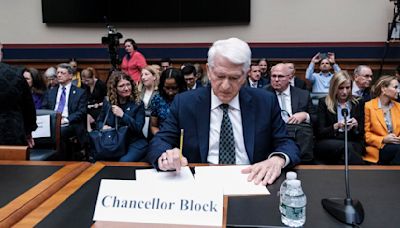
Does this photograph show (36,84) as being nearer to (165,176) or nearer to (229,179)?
(165,176)

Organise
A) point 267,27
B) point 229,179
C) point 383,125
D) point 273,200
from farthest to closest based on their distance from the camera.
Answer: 1. point 267,27
2. point 383,125
3. point 229,179
4. point 273,200

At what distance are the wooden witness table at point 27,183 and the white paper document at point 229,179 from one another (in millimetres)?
523

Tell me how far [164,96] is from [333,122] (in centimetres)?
142

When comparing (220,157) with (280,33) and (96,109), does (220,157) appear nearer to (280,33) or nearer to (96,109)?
(96,109)

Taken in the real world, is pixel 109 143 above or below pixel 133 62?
below

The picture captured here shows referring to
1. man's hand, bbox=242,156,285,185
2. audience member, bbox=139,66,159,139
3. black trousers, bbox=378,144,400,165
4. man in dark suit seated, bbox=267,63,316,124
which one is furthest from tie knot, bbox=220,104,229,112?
audience member, bbox=139,66,159,139

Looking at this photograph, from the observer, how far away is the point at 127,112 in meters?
3.39

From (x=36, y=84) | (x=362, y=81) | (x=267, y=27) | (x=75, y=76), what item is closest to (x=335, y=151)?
(x=362, y=81)

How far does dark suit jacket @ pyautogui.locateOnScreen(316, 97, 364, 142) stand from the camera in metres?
3.37

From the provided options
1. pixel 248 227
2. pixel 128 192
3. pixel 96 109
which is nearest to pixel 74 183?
pixel 128 192

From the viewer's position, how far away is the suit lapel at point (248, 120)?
1.90 meters

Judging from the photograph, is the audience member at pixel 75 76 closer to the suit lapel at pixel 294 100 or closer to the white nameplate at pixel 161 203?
the suit lapel at pixel 294 100

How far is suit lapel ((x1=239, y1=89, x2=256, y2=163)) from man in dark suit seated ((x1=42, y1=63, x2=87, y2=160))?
104 inches

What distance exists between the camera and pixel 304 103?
11.2 ft
